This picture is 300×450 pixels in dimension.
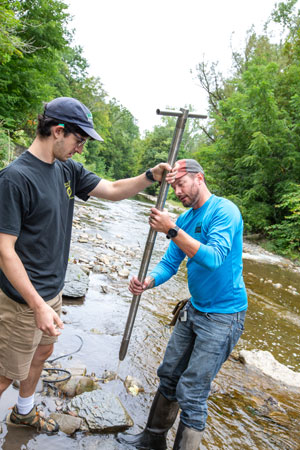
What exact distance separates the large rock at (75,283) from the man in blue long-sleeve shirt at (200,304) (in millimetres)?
3040

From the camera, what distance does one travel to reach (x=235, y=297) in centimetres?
257

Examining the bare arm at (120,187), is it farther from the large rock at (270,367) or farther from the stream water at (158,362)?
the large rock at (270,367)

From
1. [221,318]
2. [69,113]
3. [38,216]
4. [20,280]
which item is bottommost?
[221,318]

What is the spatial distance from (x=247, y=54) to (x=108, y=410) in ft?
104

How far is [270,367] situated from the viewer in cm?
466

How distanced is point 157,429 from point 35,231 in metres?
2.08

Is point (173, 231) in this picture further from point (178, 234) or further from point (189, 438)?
point (189, 438)

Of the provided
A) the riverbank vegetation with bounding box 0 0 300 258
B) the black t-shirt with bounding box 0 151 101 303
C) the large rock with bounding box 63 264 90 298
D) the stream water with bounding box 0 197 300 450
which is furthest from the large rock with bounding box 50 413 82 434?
the riverbank vegetation with bounding box 0 0 300 258

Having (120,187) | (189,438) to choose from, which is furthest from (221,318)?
(120,187)

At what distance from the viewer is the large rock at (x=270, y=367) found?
4.45 meters

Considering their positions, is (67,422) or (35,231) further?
(67,422)

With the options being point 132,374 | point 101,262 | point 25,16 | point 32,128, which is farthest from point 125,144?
point 132,374

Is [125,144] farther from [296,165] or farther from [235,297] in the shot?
[235,297]

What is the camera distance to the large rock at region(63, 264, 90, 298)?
5.55m
